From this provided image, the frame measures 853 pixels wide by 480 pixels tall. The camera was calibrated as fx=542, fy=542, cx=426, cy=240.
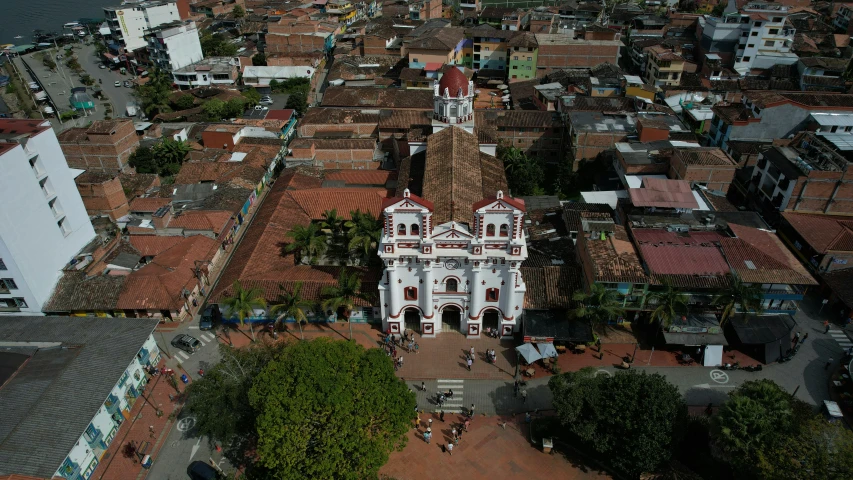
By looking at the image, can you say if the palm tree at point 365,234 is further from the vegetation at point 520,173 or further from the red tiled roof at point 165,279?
the vegetation at point 520,173

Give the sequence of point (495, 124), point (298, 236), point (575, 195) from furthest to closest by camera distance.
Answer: point (495, 124) < point (575, 195) < point (298, 236)

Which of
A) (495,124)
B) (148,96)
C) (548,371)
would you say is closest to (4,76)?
(148,96)

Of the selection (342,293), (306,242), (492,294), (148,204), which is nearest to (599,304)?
(492,294)

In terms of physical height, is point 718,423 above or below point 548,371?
above

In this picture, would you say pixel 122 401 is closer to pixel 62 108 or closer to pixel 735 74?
pixel 62 108

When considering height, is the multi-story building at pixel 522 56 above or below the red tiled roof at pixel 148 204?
above

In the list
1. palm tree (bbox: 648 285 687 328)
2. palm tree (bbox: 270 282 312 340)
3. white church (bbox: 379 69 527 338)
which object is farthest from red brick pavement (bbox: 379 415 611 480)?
palm tree (bbox: 270 282 312 340)

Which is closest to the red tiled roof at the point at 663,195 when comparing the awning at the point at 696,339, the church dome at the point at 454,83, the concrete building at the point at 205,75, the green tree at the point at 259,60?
the awning at the point at 696,339
